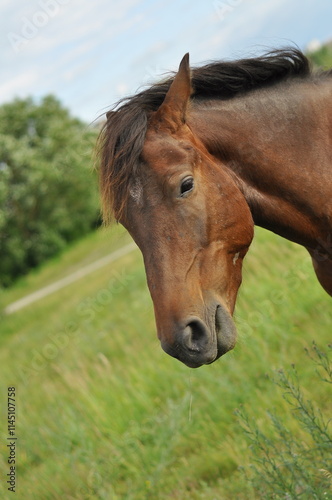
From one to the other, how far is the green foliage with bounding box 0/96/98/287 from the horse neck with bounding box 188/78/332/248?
2108 centimetres

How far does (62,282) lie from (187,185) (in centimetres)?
2048

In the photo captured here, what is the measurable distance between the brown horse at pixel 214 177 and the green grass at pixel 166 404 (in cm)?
68

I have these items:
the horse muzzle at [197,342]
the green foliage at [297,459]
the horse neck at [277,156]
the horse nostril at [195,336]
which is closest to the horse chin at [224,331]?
the horse muzzle at [197,342]

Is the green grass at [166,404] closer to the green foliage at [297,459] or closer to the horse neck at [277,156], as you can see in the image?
the green foliage at [297,459]

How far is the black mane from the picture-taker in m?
2.89

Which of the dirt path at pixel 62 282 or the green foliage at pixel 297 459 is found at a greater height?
the green foliage at pixel 297 459

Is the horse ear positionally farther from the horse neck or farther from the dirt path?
the dirt path

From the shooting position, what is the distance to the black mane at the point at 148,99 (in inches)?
114

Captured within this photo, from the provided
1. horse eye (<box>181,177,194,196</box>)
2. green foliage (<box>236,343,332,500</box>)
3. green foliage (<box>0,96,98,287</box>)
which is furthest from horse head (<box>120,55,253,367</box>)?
green foliage (<box>0,96,98,287</box>)

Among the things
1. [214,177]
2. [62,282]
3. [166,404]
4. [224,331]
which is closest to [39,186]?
[62,282]

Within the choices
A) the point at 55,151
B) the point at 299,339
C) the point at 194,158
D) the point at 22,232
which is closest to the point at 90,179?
the point at 55,151

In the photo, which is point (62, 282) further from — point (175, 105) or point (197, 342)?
point (197, 342)

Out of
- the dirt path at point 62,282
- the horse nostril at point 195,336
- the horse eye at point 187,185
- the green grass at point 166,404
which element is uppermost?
the horse eye at point 187,185

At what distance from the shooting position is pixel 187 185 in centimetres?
281
